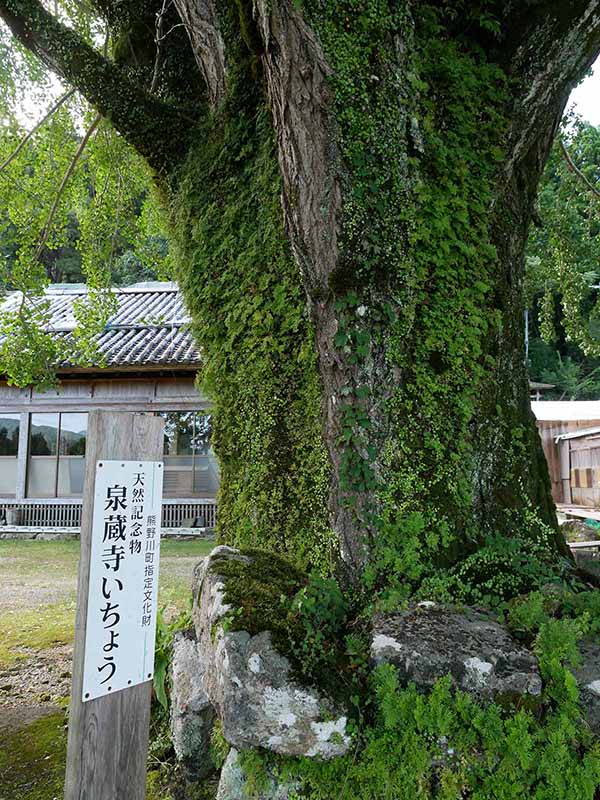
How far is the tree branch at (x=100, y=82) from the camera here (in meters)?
4.21

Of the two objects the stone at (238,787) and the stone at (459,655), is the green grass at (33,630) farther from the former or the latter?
the stone at (459,655)

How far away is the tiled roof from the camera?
10.7 metres

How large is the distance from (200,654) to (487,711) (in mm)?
1513

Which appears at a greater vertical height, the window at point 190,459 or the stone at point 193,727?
the window at point 190,459

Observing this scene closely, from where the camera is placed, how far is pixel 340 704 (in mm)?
2369

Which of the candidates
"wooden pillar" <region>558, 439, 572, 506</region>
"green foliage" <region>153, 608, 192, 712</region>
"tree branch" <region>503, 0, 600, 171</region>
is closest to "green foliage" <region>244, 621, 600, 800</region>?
"green foliage" <region>153, 608, 192, 712</region>

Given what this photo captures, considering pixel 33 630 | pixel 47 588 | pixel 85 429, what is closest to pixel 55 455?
pixel 85 429

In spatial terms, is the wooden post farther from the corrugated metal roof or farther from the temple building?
the corrugated metal roof

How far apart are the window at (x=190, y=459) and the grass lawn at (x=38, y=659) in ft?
7.79

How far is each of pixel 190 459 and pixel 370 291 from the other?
931 centimetres

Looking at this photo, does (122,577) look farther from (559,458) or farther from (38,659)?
(559,458)

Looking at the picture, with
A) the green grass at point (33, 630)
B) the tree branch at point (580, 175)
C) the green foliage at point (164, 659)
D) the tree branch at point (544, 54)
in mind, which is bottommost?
the green grass at point (33, 630)

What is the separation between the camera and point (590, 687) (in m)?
2.34

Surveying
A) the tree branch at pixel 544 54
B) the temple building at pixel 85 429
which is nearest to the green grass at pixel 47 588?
the temple building at pixel 85 429
